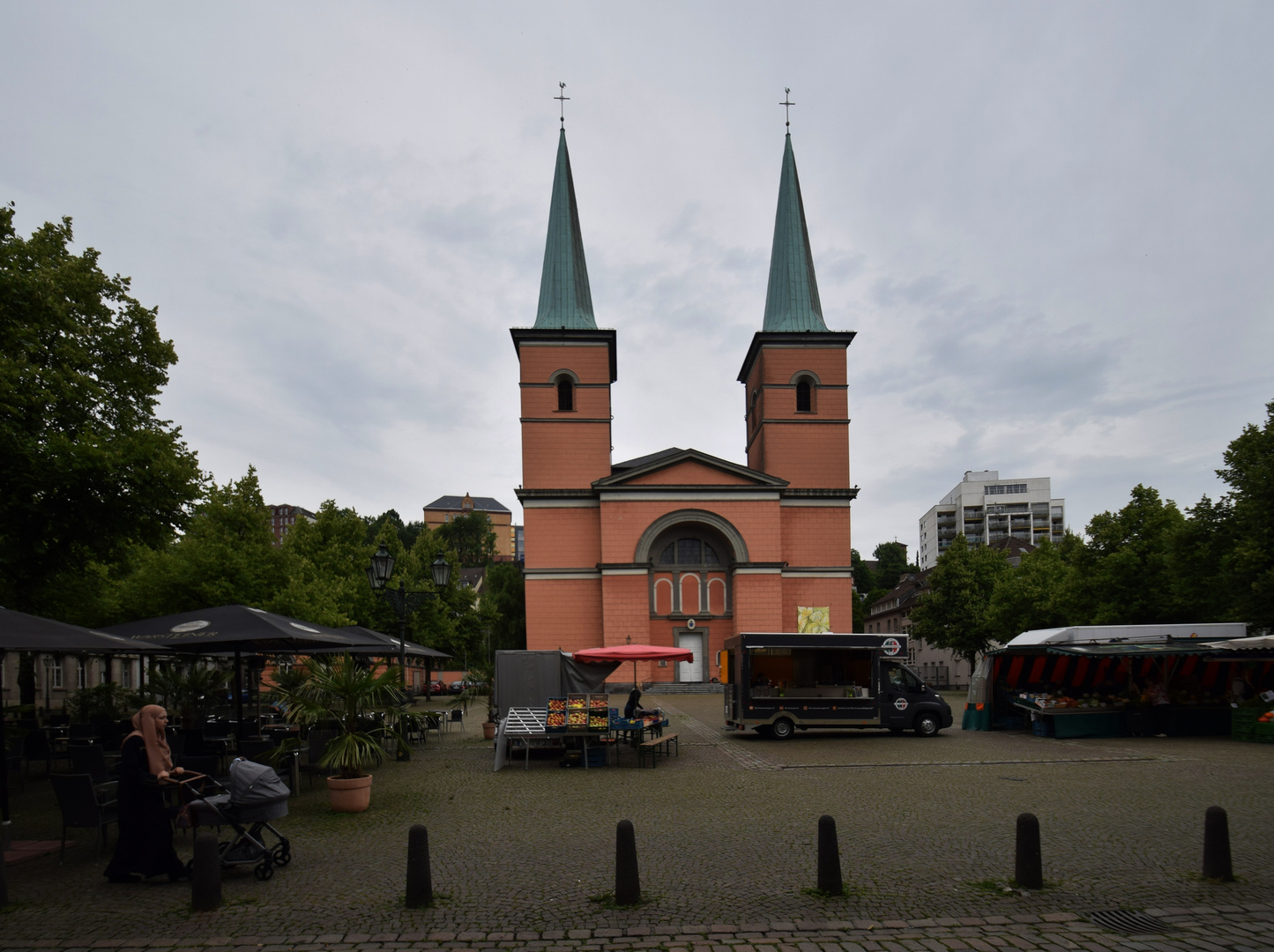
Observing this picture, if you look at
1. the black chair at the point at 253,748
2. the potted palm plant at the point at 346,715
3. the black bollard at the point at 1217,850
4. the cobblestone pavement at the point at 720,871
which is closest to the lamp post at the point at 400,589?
the black chair at the point at 253,748

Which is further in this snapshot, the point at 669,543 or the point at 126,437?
the point at 669,543

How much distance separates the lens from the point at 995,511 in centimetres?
12356

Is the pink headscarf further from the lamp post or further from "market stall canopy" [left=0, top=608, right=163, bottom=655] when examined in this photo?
the lamp post

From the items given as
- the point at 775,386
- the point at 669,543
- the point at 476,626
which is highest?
the point at 775,386

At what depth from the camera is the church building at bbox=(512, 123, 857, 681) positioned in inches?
1772

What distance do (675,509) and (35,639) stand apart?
37177 millimetres

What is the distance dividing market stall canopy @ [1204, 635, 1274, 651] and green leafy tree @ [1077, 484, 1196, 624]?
14645 millimetres

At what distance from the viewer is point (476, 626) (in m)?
51.0

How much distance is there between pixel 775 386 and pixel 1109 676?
27.6 m

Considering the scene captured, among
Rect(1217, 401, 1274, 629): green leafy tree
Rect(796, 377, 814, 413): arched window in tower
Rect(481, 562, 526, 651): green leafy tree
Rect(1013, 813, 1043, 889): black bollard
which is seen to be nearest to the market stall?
Rect(1217, 401, 1274, 629): green leafy tree

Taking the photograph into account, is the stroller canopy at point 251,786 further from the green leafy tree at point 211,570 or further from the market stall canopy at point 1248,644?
the market stall canopy at point 1248,644

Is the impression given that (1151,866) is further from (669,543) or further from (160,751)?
(669,543)

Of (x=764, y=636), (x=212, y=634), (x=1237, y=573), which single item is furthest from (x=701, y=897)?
(x=1237, y=573)

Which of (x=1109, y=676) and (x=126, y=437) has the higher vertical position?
(x=126, y=437)
